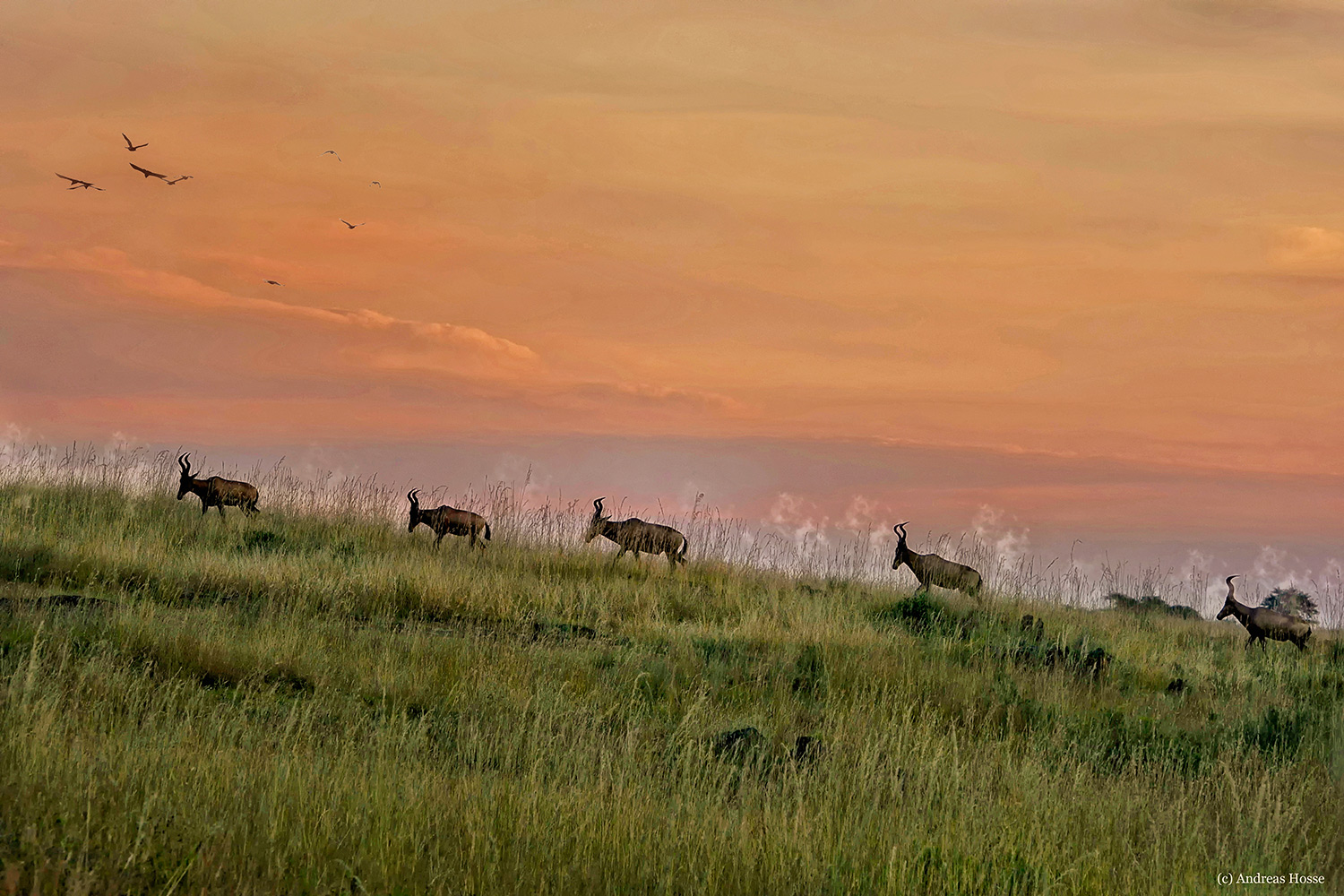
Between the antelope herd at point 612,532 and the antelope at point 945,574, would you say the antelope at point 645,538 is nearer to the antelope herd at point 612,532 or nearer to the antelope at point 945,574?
the antelope herd at point 612,532

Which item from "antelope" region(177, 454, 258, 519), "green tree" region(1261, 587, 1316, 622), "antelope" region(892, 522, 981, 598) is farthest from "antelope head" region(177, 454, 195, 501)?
"green tree" region(1261, 587, 1316, 622)

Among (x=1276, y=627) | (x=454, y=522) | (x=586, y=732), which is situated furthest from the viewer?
(x=454, y=522)

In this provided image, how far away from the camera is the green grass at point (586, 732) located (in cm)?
552

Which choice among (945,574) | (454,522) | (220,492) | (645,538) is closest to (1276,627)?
(945,574)

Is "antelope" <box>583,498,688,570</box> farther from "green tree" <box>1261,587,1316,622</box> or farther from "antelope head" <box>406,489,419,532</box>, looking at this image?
"green tree" <box>1261,587,1316,622</box>

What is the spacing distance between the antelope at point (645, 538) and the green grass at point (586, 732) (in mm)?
1091

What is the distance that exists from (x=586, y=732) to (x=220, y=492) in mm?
13947

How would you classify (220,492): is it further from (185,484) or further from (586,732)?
(586,732)

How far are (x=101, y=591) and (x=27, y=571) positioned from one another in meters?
1.55

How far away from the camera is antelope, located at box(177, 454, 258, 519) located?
68.7ft

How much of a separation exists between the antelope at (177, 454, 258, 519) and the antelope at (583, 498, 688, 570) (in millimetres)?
6179

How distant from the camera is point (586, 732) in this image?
9.15m

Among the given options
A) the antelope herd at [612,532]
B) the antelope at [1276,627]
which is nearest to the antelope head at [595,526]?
the antelope herd at [612,532]

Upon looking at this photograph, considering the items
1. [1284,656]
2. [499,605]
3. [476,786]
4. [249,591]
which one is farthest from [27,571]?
[1284,656]
